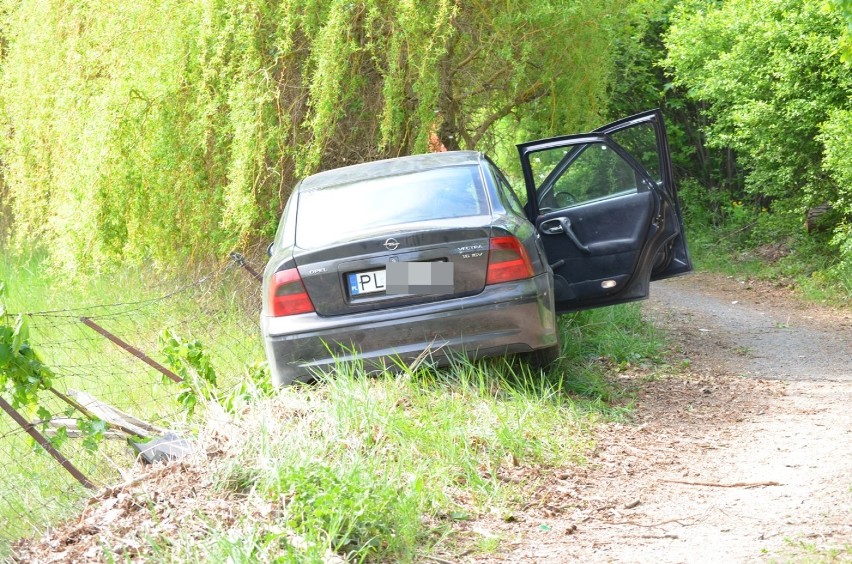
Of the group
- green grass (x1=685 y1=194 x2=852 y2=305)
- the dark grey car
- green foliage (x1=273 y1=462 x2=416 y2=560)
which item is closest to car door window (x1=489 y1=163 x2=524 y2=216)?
the dark grey car

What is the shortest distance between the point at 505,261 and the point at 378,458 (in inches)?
66.9

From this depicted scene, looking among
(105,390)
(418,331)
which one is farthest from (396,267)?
(105,390)

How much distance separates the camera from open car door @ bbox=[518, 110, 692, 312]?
771cm

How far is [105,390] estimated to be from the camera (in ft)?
29.3

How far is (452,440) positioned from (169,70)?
6.07 meters

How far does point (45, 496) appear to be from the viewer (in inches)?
228

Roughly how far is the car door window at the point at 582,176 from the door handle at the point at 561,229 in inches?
12.0

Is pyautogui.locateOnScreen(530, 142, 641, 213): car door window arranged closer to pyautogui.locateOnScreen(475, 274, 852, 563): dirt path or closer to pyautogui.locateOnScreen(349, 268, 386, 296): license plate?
pyautogui.locateOnScreen(475, 274, 852, 563): dirt path

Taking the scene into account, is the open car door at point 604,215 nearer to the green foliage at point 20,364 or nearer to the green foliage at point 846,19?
the green foliage at point 846,19

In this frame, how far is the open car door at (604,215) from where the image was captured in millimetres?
7715

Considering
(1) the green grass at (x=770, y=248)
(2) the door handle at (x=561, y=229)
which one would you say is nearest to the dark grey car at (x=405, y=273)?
(2) the door handle at (x=561, y=229)

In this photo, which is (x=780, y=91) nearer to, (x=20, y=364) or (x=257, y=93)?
(x=257, y=93)

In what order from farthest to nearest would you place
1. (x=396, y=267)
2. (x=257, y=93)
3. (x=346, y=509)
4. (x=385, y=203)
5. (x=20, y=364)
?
(x=257, y=93) < (x=385, y=203) < (x=396, y=267) < (x=20, y=364) < (x=346, y=509)

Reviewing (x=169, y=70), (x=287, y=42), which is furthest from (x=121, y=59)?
(x=287, y=42)
